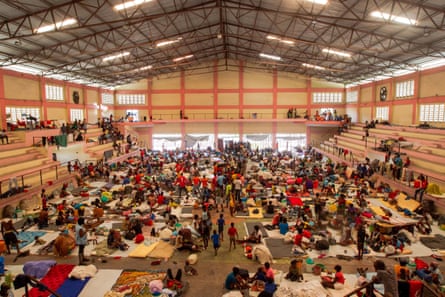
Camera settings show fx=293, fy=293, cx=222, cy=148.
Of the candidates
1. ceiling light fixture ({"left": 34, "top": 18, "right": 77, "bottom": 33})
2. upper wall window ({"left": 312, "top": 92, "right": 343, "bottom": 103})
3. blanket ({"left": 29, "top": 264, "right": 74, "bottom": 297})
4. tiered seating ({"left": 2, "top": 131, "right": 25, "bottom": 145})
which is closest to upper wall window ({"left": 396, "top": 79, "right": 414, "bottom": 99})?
upper wall window ({"left": 312, "top": 92, "right": 343, "bottom": 103})

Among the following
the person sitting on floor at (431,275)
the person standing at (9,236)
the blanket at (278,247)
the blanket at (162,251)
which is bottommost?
the blanket at (278,247)

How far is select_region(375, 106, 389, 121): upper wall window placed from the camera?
A: 3218 cm

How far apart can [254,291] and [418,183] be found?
524 inches

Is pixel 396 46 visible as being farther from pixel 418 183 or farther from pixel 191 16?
pixel 191 16

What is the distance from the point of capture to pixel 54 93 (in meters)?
29.8

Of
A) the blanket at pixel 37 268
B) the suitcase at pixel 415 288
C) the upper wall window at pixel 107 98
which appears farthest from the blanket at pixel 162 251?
the upper wall window at pixel 107 98

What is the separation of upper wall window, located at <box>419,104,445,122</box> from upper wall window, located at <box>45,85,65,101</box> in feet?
115

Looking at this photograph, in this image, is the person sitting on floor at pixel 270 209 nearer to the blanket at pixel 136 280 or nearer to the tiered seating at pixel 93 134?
the blanket at pixel 136 280

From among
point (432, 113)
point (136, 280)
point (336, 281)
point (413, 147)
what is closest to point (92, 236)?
point (136, 280)

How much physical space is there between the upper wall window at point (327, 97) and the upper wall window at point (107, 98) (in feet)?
95.2

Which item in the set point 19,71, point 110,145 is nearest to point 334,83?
point 110,145

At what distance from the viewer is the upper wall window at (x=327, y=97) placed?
4191cm

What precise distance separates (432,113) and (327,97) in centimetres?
1763

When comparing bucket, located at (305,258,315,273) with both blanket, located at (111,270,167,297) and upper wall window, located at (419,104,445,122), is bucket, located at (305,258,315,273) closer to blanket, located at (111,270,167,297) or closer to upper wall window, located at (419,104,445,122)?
blanket, located at (111,270,167,297)
